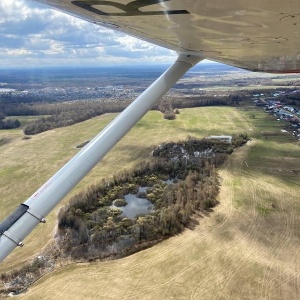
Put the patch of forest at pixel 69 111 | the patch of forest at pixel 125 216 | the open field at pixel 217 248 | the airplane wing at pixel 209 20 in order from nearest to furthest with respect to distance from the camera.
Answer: the airplane wing at pixel 209 20, the open field at pixel 217 248, the patch of forest at pixel 125 216, the patch of forest at pixel 69 111

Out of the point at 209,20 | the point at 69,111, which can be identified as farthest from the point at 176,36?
the point at 69,111

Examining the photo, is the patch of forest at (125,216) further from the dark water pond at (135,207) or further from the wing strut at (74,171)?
the wing strut at (74,171)

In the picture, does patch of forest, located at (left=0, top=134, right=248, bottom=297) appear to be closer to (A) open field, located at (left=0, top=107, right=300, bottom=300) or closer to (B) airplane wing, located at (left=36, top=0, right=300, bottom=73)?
(A) open field, located at (left=0, top=107, right=300, bottom=300)

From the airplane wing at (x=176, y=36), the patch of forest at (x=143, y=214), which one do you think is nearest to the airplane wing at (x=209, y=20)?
the airplane wing at (x=176, y=36)

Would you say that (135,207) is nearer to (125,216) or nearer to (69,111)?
(125,216)

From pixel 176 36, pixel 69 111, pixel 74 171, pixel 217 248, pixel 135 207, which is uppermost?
pixel 176 36

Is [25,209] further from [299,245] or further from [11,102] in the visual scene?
[11,102]
